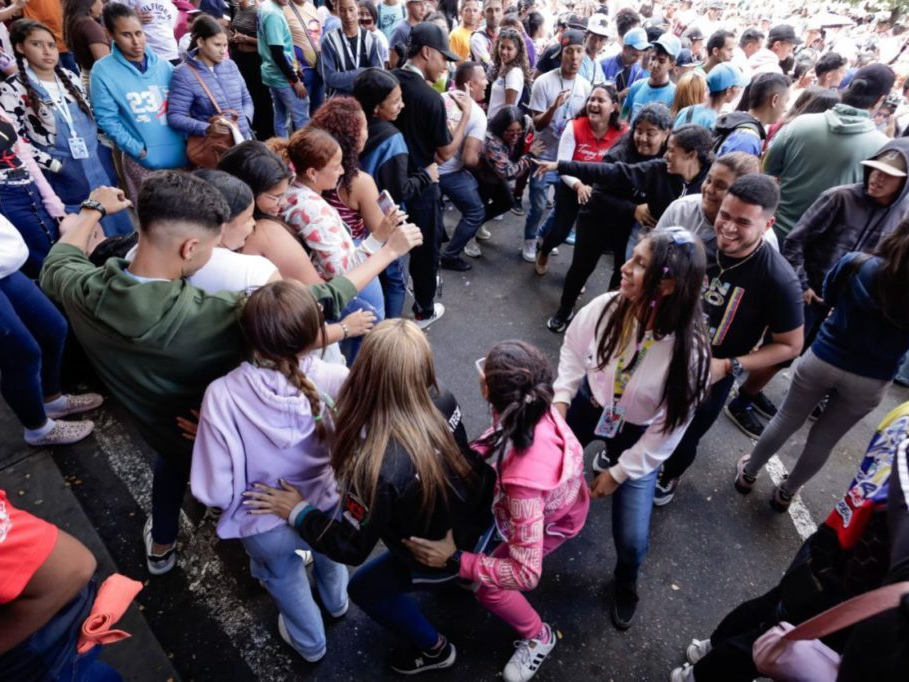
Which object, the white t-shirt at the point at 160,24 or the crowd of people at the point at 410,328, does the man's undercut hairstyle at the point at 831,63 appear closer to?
the crowd of people at the point at 410,328

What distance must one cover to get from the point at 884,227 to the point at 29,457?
5.28 meters

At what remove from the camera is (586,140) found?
452 cm

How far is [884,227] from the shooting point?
3047mm

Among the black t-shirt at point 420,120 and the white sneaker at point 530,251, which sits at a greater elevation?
the black t-shirt at point 420,120

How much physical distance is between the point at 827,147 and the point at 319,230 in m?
3.56

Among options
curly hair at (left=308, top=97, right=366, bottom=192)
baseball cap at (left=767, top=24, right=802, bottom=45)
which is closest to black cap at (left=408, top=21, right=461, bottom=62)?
curly hair at (left=308, top=97, right=366, bottom=192)

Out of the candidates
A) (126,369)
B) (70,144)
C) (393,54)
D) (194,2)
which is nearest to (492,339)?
(126,369)

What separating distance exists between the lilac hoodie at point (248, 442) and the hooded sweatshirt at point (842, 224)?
10.5 feet

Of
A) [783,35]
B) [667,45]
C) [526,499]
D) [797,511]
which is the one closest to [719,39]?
[667,45]

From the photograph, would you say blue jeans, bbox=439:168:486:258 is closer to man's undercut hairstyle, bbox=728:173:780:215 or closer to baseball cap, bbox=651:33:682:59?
baseball cap, bbox=651:33:682:59

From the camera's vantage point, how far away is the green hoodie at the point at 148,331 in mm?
1666

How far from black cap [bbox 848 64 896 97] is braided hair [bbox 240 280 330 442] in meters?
4.31

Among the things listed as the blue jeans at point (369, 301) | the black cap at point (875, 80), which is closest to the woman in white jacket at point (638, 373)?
the blue jeans at point (369, 301)

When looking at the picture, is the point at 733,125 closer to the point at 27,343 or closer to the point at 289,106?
the point at 289,106
